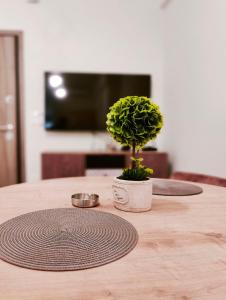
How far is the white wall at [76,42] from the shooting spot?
344 cm

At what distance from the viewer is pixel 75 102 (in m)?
3.45

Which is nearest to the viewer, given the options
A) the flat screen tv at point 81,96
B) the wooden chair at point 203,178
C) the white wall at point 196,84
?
the wooden chair at point 203,178

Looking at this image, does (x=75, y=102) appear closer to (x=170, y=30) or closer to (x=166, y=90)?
(x=166, y=90)

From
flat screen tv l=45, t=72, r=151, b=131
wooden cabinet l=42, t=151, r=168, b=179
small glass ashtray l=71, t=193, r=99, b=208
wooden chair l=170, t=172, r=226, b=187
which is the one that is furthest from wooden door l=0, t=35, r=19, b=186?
small glass ashtray l=71, t=193, r=99, b=208

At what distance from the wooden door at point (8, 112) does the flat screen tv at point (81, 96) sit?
443 mm

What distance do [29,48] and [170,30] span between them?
1.74 metres

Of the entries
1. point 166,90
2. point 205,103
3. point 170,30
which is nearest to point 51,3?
point 170,30

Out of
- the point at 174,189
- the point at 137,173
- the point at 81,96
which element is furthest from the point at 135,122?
the point at 81,96

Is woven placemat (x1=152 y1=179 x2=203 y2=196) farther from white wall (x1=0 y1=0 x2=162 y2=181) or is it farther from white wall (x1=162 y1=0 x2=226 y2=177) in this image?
white wall (x1=0 y1=0 x2=162 y2=181)

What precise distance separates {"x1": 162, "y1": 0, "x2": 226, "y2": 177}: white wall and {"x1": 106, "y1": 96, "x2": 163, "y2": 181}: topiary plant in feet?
4.68

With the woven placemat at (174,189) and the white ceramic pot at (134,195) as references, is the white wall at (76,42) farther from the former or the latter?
the white ceramic pot at (134,195)

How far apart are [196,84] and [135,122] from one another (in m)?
2.00

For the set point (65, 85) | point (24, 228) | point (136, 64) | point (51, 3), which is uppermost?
point (51, 3)

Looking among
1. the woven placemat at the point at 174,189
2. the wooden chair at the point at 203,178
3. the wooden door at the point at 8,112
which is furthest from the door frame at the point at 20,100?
the woven placemat at the point at 174,189
